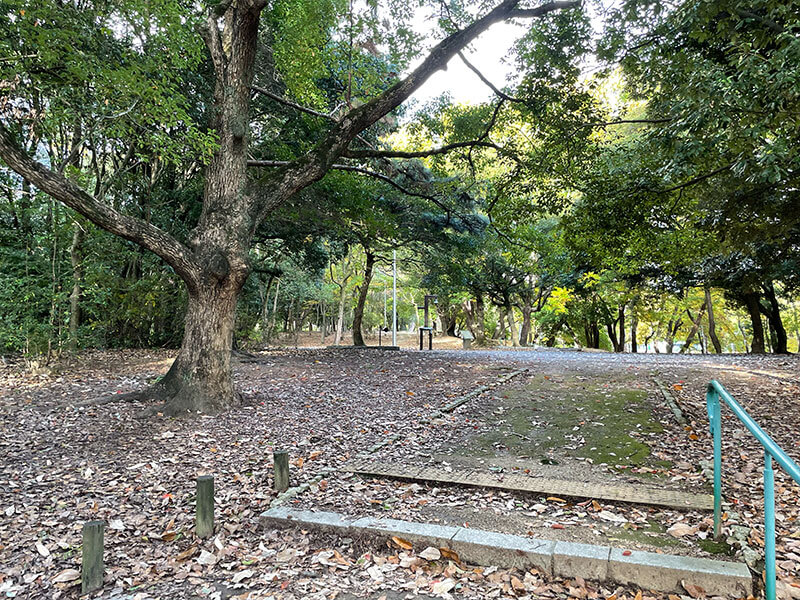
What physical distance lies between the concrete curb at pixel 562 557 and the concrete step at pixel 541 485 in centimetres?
81

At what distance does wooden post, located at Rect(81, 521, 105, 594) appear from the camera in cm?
279

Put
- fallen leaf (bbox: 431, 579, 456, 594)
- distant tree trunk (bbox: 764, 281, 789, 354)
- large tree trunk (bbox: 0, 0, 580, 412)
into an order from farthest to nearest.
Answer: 1. distant tree trunk (bbox: 764, 281, 789, 354)
2. large tree trunk (bbox: 0, 0, 580, 412)
3. fallen leaf (bbox: 431, 579, 456, 594)

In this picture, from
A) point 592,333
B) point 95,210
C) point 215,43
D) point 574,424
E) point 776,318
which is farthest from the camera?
point 592,333

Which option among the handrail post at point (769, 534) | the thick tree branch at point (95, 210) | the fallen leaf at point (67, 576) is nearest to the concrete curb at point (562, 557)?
the handrail post at point (769, 534)

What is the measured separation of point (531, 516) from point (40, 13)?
7393 millimetres

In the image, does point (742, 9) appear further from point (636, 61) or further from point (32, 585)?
point (32, 585)

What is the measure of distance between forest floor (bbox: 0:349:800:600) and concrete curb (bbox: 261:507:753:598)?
3.0 inches

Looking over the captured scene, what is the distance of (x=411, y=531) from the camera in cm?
310

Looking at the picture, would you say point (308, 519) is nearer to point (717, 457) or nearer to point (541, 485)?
point (541, 485)

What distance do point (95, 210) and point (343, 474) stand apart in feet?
13.5

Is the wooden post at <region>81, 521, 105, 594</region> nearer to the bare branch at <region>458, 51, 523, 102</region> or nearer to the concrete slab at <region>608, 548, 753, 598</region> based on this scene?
the concrete slab at <region>608, 548, 753, 598</region>

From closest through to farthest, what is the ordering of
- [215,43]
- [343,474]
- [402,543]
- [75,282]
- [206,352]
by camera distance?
1. [402,543]
2. [343,474]
3. [206,352]
4. [215,43]
5. [75,282]

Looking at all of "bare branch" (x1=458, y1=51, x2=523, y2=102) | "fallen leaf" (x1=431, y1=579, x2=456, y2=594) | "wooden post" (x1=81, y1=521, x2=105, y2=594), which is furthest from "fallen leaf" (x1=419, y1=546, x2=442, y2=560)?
"bare branch" (x1=458, y1=51, x2=523, y2=102)

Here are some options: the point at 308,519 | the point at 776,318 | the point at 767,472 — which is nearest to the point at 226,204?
the point at 308,519
